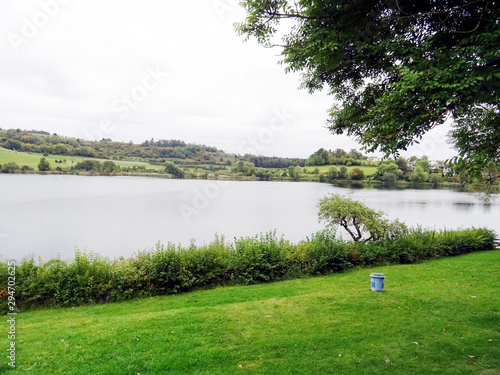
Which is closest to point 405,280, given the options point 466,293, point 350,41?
point 466,293

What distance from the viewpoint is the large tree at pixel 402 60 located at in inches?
124

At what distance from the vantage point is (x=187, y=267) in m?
10.3

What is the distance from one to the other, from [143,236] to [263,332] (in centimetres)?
2083

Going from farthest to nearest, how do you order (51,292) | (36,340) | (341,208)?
(341,208) < (51,292) < (36,340)

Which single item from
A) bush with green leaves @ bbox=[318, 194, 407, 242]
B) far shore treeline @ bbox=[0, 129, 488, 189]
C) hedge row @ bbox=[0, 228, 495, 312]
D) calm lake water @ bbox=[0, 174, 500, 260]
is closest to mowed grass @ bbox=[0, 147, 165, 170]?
far shore treeline @ bbox=[0, 129, 488, 189]

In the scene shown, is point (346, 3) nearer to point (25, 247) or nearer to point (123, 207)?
point (25, 247)

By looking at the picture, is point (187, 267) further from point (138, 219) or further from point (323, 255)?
point (138, 219)

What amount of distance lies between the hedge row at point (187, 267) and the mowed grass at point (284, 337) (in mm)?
848

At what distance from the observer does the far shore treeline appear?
120 feet

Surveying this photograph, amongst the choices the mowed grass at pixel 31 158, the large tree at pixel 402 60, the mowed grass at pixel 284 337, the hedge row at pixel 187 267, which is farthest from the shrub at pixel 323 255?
the mowed grass at pixel 31 158

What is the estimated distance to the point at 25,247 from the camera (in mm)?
19516

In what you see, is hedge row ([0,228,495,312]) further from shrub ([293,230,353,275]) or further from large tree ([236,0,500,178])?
large tree ([236,0,500,178])

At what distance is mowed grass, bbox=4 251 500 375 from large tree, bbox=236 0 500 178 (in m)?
3.14

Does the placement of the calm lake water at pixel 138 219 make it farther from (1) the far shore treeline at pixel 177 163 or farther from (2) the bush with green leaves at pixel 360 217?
(1) the far shore treeline at pixel 177 163
